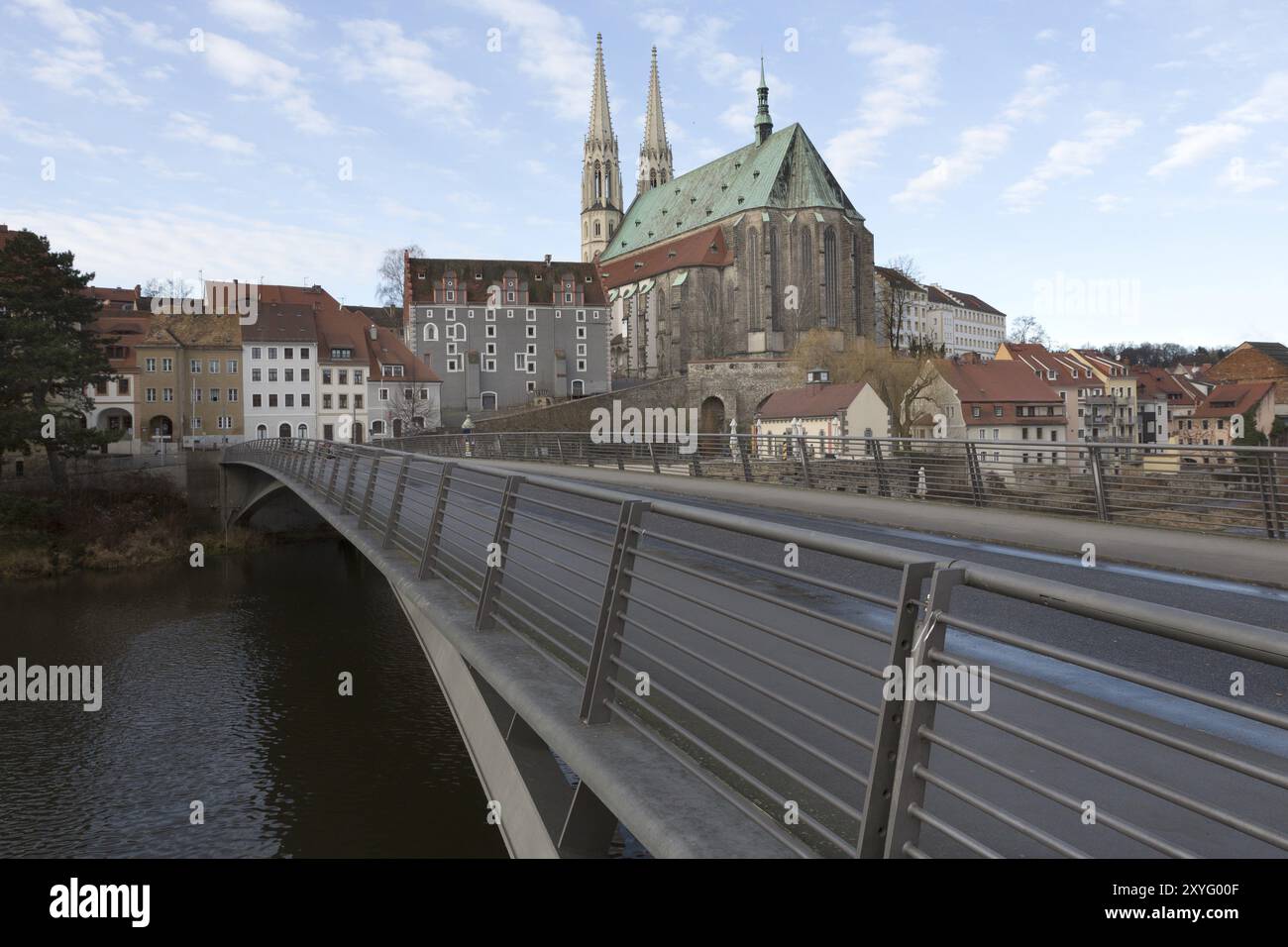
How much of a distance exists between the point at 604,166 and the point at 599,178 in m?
1.56

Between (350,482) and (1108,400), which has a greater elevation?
(1108,400)

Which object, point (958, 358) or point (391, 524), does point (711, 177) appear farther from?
point (391, 524)

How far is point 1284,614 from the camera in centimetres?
765

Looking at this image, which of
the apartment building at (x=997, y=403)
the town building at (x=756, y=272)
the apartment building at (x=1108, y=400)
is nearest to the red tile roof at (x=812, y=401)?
the apartment building at (x=997, y=403)

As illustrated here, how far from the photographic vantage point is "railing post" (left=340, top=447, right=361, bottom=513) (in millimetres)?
15234

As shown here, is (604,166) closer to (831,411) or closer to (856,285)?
(856,285)

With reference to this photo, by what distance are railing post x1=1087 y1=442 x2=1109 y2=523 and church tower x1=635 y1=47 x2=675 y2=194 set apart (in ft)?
368

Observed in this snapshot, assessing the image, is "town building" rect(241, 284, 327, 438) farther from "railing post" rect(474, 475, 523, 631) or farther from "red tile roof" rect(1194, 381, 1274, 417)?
"railing post" rect(474, 475, 523, 631)

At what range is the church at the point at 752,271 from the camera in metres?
88.1

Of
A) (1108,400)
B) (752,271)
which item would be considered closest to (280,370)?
(752,271)

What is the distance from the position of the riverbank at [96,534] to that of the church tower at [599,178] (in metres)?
77.9

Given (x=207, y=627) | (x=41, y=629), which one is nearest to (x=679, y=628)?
(x=207, y=627)

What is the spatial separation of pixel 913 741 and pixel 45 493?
4988 centimetres

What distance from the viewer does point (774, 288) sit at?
88.2m
